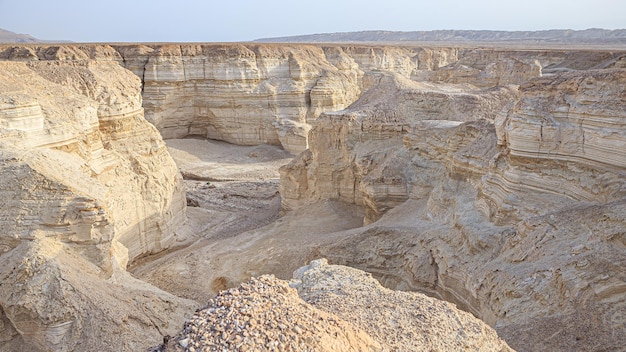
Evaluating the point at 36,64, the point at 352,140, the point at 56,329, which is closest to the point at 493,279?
the point at 56,329

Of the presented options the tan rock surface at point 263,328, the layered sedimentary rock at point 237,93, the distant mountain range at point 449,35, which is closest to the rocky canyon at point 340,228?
the tan rock surface at point 263,328

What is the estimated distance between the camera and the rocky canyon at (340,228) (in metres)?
5.58

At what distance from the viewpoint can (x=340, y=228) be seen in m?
15.1

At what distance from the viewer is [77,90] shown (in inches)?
493

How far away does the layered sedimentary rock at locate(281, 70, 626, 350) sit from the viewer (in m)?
6.56

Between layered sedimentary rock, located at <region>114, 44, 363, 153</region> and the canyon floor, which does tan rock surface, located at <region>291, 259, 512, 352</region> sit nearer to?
the canyon floor

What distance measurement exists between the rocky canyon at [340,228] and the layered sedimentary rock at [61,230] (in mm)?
33

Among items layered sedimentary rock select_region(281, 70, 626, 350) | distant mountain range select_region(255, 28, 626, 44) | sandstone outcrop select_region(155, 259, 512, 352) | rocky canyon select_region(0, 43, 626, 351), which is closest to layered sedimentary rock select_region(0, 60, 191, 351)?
rocky canyon select_region(0, 43, 626, 351)

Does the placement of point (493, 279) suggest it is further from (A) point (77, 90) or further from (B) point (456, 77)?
(B) point (456, 77)

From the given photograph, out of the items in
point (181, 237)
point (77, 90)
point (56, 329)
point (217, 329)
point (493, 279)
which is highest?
point (77, 90)

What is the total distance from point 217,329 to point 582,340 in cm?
481

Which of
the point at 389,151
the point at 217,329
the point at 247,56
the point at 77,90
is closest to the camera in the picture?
the point at 217,329

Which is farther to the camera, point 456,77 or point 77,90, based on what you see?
point 456,77

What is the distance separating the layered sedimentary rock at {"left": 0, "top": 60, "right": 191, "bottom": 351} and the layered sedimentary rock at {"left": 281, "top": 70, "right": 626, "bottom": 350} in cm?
493
